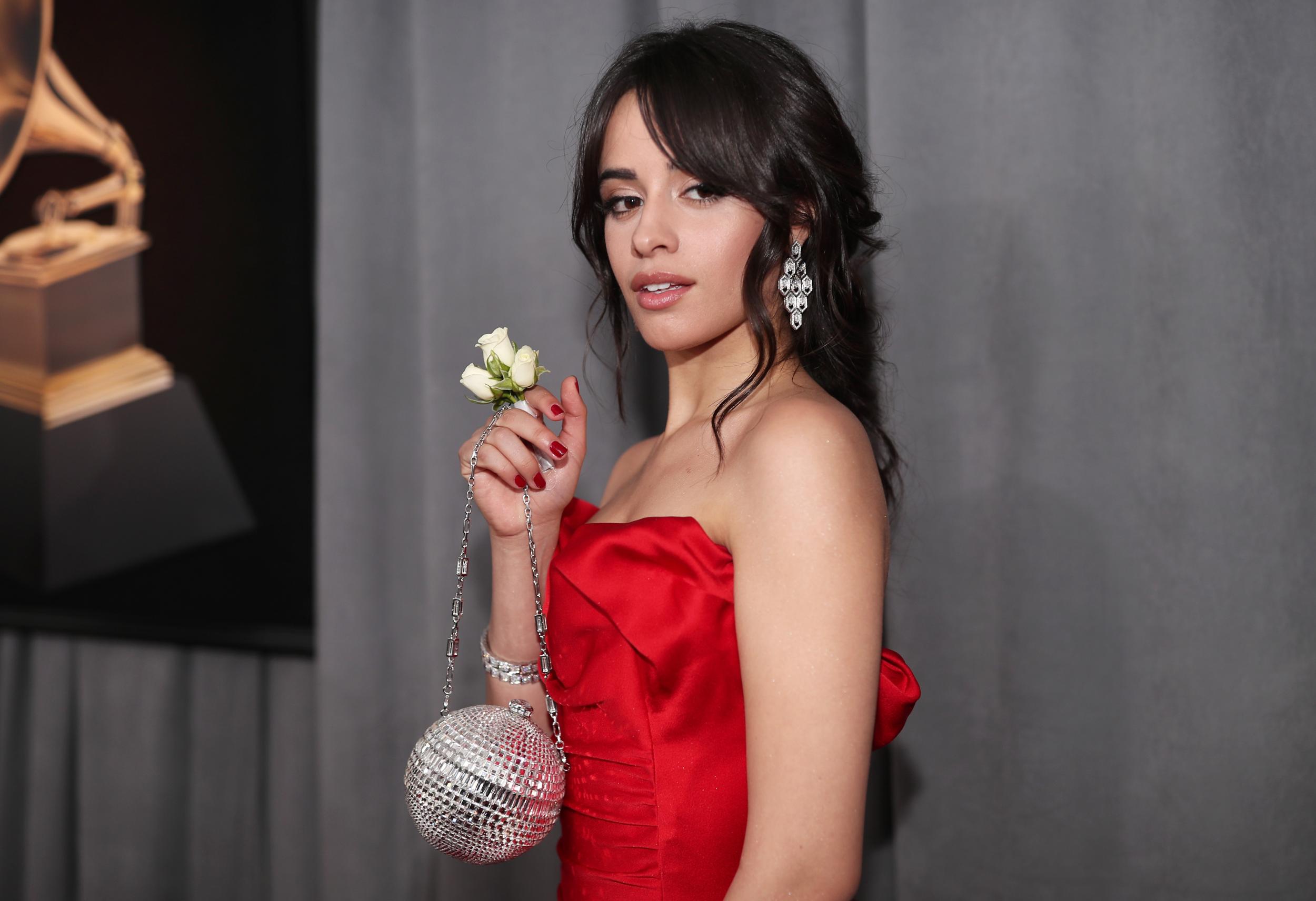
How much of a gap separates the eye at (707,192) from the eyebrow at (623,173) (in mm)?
29

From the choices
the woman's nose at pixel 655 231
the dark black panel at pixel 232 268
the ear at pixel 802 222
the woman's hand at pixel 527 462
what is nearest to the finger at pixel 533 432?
the woman's hand at pixel 527 462

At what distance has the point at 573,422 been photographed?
127 centimetres

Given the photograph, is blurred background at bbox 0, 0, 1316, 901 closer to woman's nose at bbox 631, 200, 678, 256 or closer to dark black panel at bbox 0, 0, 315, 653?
dark black panel at bbox 0, 0, 315, 653

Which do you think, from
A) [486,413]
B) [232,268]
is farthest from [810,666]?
[232,268]

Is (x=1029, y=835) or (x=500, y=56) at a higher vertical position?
(x=500, y=56)

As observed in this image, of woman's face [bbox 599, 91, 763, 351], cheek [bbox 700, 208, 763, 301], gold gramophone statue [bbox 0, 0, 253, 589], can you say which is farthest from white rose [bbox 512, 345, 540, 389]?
gold gramophone statue [bbox 0, 0, 253, 589]

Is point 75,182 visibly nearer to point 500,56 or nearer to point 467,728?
point 500,56

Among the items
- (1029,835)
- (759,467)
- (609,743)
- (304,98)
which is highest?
(304,98)

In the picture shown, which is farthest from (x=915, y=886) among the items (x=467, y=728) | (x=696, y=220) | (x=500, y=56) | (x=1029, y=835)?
(x=500, y=56)

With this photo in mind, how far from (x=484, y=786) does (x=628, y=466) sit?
53 centimetres

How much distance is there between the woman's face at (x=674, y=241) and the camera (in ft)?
3.54

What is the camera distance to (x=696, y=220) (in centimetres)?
108

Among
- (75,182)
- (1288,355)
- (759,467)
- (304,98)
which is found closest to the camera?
(759,467)

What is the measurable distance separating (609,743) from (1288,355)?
44.7 inches
